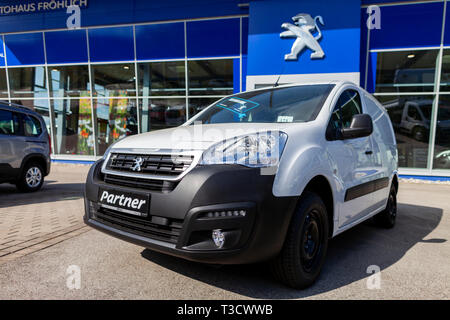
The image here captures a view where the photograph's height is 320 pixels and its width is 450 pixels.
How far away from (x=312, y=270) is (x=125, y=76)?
10458 millimetres

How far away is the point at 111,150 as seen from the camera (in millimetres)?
2629

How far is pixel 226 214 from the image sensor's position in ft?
6.25

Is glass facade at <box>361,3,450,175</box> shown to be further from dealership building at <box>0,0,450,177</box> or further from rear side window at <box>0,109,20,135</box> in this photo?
rear side window at <box>0,109,20,135</box>

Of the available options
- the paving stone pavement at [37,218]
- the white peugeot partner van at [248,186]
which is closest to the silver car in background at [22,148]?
the paving stone pavement at [37,218]

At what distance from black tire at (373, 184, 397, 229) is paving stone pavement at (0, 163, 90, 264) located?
3629 millimetres

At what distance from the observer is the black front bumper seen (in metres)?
1.90

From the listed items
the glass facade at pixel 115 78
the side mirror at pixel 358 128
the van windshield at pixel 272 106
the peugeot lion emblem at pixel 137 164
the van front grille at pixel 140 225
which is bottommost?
the van front grille at pixel 140 225

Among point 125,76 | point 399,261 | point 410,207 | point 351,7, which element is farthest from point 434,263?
point 125,76

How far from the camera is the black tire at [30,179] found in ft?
20.3

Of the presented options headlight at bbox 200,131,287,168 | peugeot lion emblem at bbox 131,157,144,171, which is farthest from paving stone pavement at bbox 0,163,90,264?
headlight at bbox 200,131,287,168

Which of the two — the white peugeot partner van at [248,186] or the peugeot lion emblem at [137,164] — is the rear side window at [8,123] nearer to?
the white peugeot partner van at [248,186]

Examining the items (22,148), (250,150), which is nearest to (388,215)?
(250,150)

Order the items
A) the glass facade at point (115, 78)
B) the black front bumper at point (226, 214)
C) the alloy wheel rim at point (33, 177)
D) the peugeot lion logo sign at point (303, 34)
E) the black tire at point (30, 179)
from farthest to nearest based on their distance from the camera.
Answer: the glass facade at point (115, 78)
the peugeot lion logo sign at point (303, 34)
the alloy wheel rim at point (33, 177)
the black tire at point (30, 179)
the black front bumper at point (226, 214)
